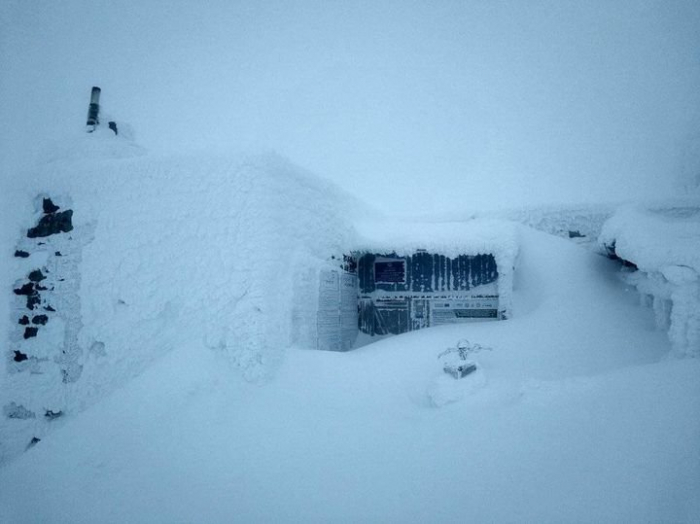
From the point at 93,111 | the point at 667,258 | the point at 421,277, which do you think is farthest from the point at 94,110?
the point at 667,258

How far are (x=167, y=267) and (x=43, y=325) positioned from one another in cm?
219

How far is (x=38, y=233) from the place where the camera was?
209 inches

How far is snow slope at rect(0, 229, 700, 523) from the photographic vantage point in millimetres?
2389

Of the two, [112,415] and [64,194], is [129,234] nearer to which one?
[64,194]

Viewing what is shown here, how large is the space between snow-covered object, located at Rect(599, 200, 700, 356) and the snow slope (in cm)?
64

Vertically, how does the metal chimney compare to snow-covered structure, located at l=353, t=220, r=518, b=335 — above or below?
above

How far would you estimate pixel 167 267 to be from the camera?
4578 millimetres

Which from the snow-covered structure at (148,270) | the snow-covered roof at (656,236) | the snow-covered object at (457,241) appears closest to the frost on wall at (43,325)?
the snow-covered structure at (148,270)

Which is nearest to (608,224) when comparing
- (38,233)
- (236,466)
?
(236,466)

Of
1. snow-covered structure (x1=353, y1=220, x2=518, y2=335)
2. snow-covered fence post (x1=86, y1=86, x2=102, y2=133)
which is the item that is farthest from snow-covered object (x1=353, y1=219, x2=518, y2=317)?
snow-covered fence post (x1=86, y1=86, x2=102, y2=133)

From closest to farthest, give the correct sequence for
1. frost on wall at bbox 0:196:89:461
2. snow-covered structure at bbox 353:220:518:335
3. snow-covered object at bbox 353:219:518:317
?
frost on wall at bbox 0:196:89:461
snow-covered object at bbox 353:219:518:317
snow-covered structure at bbox 353:220:518:335

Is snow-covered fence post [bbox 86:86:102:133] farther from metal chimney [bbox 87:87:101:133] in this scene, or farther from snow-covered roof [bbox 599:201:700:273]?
snow-covered roof [bbox 599:201:700:273]

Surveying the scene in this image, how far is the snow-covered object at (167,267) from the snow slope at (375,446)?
1.34 ft

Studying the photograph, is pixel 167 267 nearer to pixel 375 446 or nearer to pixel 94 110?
pixel 375 446
